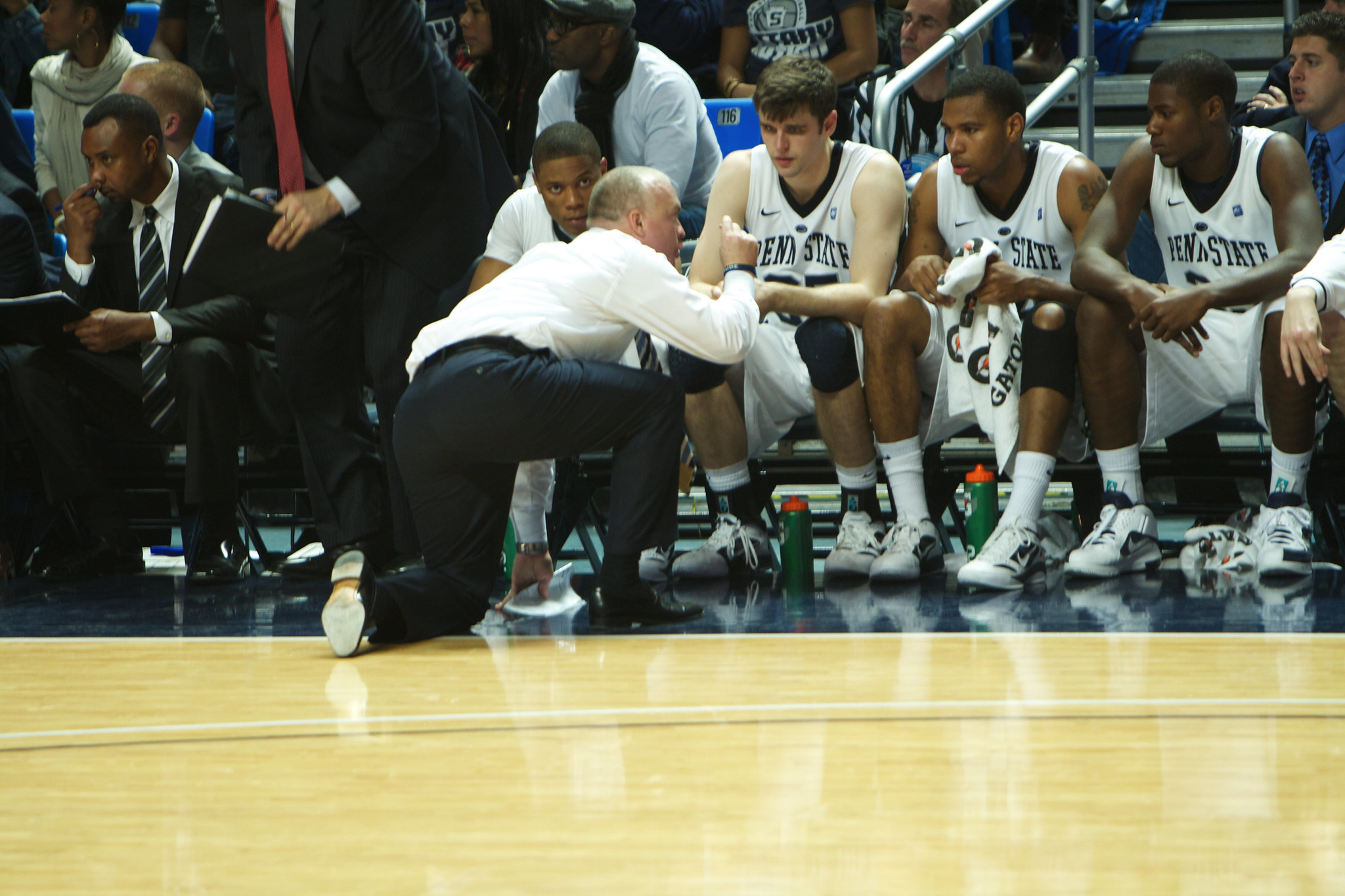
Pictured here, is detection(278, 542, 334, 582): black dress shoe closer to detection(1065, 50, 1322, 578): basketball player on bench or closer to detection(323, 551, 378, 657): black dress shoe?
detection(323, 551, 378, 657): black dress shoe

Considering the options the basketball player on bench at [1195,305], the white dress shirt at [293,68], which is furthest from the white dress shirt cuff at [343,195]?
the basketball player on bench at [1195,305]

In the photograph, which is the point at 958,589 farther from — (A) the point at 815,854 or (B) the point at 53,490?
(B) the point at 53,490

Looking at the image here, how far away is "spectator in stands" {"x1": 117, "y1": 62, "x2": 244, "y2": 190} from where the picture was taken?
441 centimetres

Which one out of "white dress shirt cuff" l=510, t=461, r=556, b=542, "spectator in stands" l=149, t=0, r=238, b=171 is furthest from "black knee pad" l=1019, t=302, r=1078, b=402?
"spectator in stands" l=149, t=0, r=238, b=171

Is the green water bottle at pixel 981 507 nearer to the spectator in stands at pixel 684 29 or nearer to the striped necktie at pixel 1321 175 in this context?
the striped necktie at pixel 1321 175

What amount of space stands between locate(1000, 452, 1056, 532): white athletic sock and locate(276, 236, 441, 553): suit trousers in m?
1.50

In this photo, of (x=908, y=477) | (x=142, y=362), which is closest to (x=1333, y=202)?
(x=908, y=477)

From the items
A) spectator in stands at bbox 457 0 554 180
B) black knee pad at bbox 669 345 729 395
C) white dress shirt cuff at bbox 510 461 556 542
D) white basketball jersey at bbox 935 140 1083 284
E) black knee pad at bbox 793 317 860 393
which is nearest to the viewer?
white dress shirt cuff at bbox 510 461 556 542

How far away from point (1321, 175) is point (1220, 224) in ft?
1.43

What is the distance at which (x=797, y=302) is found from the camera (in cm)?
358

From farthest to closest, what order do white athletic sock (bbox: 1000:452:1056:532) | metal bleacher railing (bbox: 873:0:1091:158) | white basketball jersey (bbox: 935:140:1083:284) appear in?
metal bleacher railing (bbox: 873:0:1091:158) → white basketball jersey (bbox: 935:140:1083:284) → white athletic sock (bbox: 1000:452:1056:532)

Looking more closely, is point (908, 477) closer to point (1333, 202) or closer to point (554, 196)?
point (554, 196)

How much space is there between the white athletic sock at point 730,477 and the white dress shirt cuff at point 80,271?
1906mm

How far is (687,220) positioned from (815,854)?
3.02m
